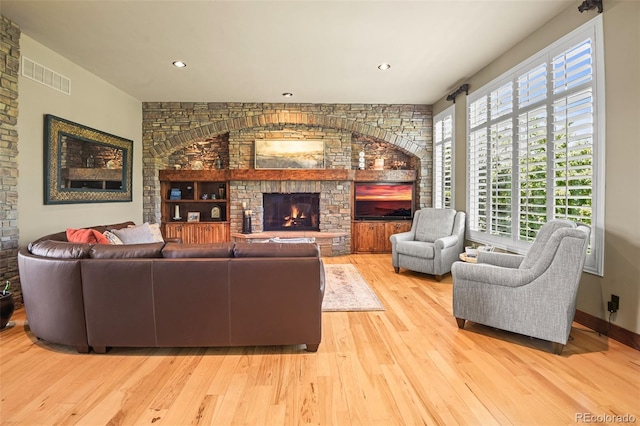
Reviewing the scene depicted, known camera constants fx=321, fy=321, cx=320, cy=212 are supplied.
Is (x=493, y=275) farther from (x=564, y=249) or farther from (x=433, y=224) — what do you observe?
(x=433, y=224)

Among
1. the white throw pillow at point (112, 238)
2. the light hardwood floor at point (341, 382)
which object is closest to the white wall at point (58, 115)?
the white throw pillow at point (112, 238)

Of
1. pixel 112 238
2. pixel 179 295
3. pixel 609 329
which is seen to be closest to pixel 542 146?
pixel 609 329

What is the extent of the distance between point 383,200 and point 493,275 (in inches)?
169

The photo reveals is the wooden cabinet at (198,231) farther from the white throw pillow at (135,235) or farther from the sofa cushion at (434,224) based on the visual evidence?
the sofa cushion at (434,224)

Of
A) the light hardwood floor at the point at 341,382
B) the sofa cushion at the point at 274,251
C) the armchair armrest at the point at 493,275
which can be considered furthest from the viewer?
the armchair armrest at the point at 493,275

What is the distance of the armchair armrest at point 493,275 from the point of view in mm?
2711

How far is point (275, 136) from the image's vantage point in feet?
22.1

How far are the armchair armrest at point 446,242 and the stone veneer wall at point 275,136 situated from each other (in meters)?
1.82

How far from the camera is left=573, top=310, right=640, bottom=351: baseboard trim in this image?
104 inches

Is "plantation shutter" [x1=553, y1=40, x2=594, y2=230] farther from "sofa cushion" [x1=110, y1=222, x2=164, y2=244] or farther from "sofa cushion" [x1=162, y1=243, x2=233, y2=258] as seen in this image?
"sofa cushion" [x1=110, y1=222, x2=164, y2=244]

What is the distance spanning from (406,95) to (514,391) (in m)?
5.26

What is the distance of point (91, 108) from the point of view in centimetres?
495

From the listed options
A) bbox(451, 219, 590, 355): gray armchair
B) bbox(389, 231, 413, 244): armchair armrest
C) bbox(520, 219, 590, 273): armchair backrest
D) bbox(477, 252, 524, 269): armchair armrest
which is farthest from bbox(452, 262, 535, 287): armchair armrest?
bbox(389, 231, 413, 244): armchair armrest

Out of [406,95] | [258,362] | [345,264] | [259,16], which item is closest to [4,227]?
[258,362]
